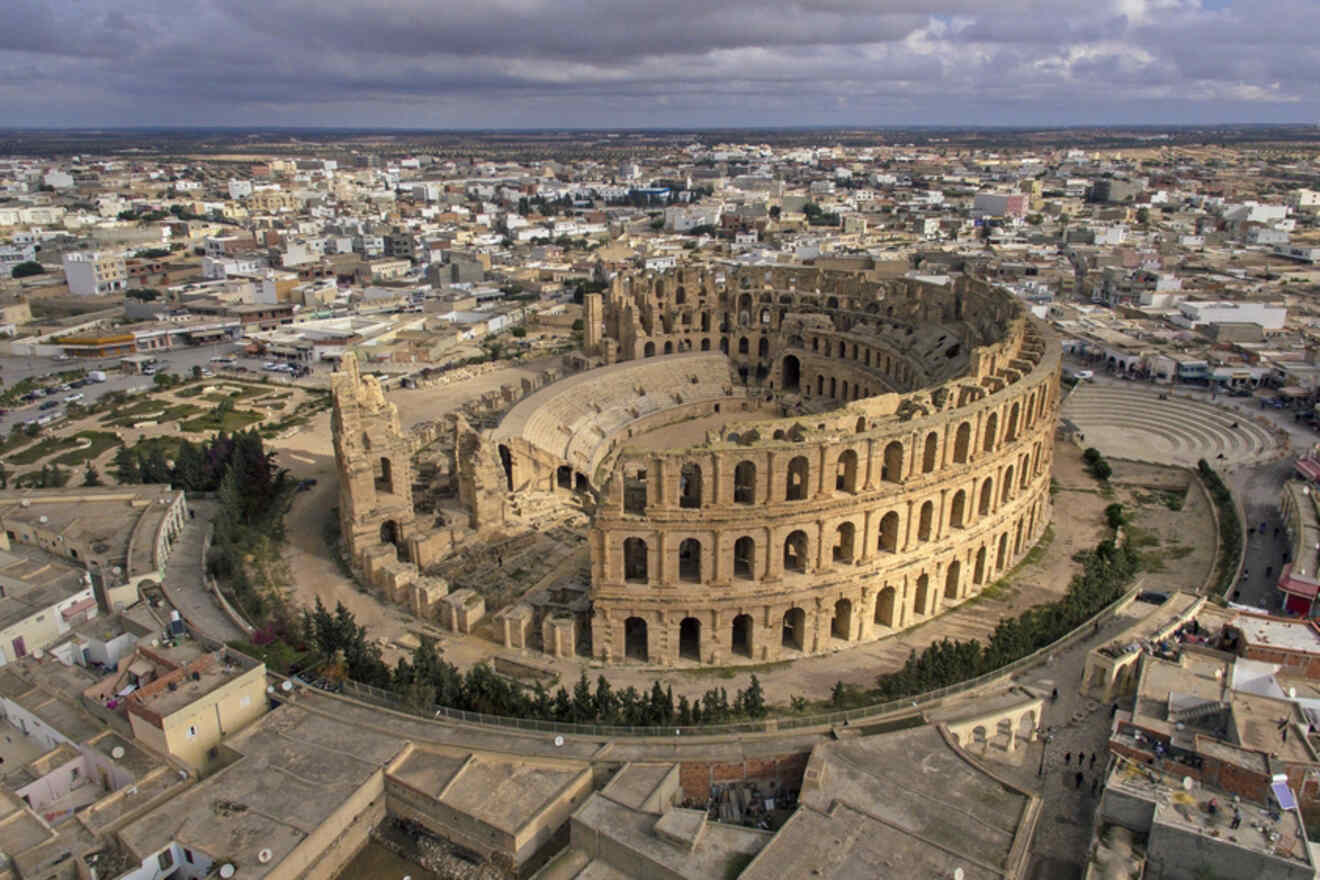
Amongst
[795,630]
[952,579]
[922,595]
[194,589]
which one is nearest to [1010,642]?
[922,595]

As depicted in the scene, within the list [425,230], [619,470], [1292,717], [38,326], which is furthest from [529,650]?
[425,230]

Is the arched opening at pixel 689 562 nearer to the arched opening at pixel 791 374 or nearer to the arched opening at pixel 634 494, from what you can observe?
the arched opening at pixel 634 494

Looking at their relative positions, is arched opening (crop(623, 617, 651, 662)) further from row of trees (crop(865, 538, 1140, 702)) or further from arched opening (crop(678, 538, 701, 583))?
row of trees (crop(865, 538, 1140, 702))

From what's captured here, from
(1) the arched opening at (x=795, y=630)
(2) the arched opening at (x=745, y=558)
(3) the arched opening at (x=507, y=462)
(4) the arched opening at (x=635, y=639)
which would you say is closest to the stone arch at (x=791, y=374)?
(3) the arched opening at (x=507, y=462)

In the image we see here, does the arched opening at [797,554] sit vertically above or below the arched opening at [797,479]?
below

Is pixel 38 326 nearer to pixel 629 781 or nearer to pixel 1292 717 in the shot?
pixel 629 781

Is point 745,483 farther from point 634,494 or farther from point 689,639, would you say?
point 689,639
